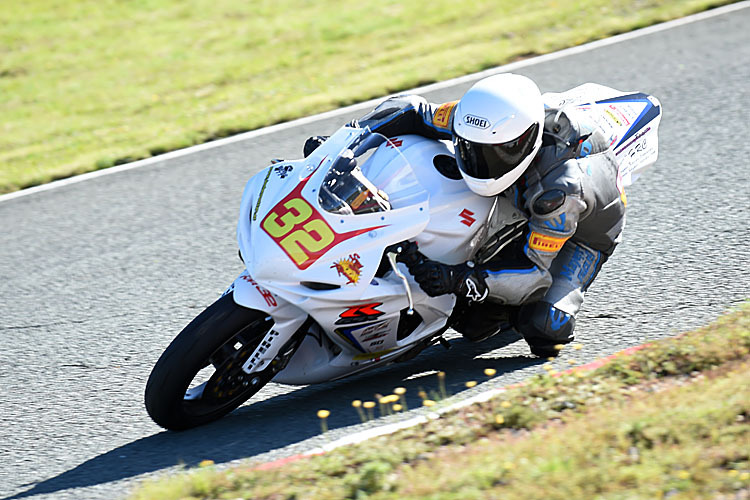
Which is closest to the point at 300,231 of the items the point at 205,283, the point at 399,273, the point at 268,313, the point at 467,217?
the point at 268,313

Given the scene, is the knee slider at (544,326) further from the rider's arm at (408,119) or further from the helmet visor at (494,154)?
the rider's arm at (408,119)

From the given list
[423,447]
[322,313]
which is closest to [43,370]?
[322,313]

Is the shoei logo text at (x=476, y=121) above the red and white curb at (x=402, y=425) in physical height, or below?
above

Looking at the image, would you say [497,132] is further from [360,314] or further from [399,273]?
[360,314]

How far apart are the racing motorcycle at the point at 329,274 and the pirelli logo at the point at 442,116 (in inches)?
5.7

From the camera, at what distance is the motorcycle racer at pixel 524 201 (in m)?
4.29

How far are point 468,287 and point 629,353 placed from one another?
2.57ft

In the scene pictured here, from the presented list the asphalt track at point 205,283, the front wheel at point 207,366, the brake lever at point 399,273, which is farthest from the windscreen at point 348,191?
the asphalt track at point 205,283

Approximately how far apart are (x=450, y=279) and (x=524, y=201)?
0.58m

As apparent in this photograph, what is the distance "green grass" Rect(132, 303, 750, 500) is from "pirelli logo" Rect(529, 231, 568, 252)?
678 mm

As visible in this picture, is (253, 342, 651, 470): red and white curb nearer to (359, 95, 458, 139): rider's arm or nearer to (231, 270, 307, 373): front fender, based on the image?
(231, 270, 307, 373): front fender

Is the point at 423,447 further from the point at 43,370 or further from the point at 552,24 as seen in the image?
the point at 552,24

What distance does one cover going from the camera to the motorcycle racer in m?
4.29

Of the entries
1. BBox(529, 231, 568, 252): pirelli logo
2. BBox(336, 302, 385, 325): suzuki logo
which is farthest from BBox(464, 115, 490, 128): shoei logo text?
BBox(336, 302, 385, 325): suzuki logo
